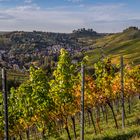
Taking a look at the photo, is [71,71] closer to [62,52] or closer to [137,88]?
[62,52]

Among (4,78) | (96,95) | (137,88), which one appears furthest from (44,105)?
(137,88)

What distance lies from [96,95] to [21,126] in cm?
1253

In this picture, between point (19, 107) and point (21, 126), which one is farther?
point (21, 126)

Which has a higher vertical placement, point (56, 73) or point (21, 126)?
point (56, 73)

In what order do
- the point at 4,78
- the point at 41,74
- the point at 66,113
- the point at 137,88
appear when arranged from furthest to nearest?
the point at 137,88
the point at 41,74
the point at 66,113
the point at 4,78

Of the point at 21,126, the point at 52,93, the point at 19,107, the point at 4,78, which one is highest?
the point at 4,78

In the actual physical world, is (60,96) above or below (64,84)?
below

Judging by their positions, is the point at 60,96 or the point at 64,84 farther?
the point at 60,96

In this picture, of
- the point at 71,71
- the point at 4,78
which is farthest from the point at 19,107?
the point at 4,78

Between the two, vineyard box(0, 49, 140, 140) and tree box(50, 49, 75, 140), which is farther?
vineyard box(0, 49, 140, 140)

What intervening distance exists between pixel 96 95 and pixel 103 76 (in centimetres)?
256

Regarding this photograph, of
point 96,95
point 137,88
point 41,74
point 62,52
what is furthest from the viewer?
point 137,88

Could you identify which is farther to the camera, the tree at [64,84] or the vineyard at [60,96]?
the vineyard at [60,96]

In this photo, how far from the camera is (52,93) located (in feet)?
130
